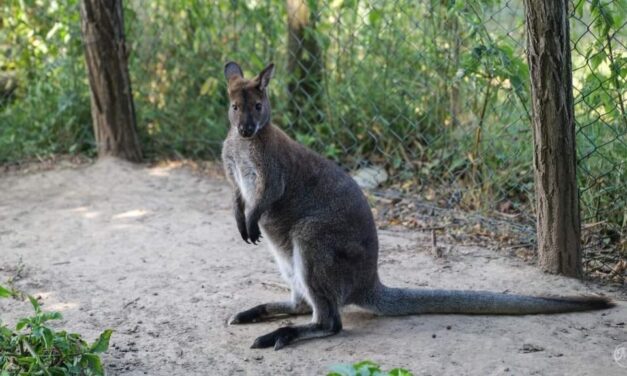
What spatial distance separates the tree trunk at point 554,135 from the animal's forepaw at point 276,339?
1551 millimetres

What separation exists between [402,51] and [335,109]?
2.20 feet

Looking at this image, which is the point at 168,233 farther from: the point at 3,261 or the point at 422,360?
the point at 422,360

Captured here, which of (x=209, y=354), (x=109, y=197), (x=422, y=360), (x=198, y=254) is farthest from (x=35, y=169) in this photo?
(x=422, y=360)

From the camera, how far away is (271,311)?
14.0 ft

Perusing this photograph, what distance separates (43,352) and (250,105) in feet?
5.03

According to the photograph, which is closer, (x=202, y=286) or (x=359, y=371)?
(x=359, y=371)

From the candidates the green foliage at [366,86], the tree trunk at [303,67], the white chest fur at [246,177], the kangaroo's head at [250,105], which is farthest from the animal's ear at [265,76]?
the tree trunk at [303,67]

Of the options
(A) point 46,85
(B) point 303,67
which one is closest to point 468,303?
(B) point 303,67

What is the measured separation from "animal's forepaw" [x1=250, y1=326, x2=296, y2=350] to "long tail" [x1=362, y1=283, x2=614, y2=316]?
44 centimetres

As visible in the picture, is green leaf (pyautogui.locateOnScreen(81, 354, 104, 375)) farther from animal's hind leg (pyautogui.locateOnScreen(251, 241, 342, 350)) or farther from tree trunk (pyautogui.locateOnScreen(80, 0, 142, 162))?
tree trunk (pyautogui.locateOnScreen(80, 0, 142, 162))

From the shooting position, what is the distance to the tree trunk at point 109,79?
6543 mm

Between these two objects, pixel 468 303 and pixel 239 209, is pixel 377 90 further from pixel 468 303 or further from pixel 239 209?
pixel 468 303

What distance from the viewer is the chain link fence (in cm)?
489

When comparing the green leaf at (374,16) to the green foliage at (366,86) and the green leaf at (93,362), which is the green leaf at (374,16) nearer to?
the green foliage at (366,86)
